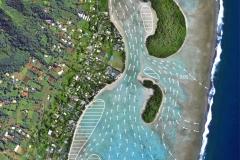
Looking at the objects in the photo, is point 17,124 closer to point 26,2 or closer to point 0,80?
point 0,80

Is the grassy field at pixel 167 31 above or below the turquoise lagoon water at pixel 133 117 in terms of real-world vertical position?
above

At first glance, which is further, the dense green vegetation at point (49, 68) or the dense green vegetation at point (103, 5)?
the dense green vegetation at point (103, 5)

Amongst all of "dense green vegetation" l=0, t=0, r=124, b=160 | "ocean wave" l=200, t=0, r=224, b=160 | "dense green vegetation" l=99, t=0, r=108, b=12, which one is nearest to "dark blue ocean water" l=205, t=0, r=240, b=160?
"ocean wave" l=200, t=0, r=224, b=160

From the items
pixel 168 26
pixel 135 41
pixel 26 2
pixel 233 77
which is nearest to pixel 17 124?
pixel 26 2

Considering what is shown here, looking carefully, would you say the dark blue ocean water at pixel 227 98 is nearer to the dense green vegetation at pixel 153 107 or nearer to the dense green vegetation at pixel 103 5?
the dense green vegetation at pixel 153 107

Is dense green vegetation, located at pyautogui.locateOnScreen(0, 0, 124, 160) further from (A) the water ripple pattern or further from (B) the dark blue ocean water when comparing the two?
(B) the dark blue ocean water

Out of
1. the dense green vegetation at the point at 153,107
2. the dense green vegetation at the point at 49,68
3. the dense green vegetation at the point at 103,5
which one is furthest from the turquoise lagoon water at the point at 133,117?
the dense green vegetation at the point at 103,5
